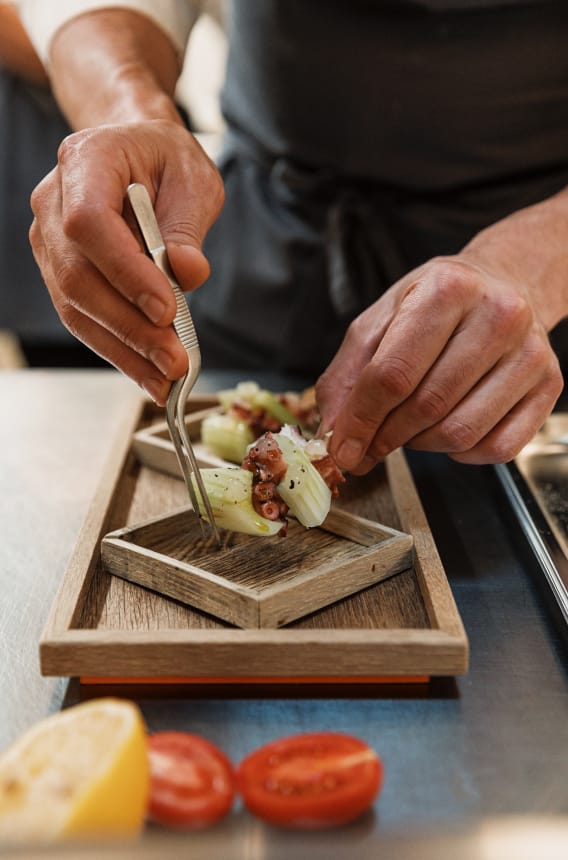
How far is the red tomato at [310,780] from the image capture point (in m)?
0.59

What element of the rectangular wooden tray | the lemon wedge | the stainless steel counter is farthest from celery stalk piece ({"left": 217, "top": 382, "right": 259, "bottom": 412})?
the lemon wedge

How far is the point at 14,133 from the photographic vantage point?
7.06 ft

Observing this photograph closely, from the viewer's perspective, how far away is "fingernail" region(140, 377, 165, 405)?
96cm

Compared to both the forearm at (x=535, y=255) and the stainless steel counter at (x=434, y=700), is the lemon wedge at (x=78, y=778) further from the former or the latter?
the forearm at (x=535, y=255)

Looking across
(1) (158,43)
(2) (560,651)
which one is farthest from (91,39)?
(2) (560,651)

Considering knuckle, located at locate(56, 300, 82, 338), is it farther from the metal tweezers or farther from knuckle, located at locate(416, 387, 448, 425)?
knuckle, located at locate(416, 387, 448, 425)

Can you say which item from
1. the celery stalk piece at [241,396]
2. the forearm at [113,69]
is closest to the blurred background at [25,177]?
the forearm at [113,69]

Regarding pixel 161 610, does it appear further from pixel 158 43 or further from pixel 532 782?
pixel 158 43

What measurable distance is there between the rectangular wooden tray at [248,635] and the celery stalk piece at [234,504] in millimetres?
122

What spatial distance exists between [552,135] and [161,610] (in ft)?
3.34

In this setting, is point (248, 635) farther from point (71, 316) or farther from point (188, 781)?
point (71, 316)

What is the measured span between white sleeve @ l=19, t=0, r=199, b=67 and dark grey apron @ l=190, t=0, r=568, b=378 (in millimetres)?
90

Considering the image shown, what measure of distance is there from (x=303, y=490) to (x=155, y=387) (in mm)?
192

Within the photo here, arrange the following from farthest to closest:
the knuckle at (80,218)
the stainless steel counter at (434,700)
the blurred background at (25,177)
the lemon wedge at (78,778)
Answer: the blurred background at (25,177) → the knuckle at (80,218) → the stainless steel counter at (434,700) → the lemon wedge at (78,778)
